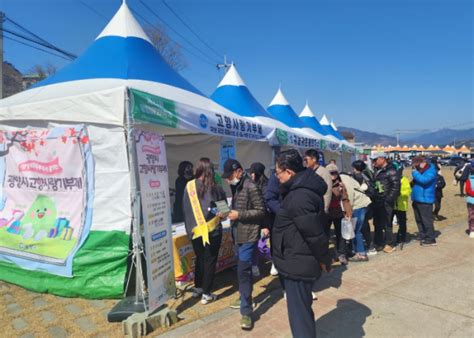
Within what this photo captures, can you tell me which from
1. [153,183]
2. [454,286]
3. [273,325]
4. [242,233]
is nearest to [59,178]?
[153,183]

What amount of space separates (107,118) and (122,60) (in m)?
1.88

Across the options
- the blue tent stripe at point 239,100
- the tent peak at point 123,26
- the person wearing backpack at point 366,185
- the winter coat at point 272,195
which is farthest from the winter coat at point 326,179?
the blue tent stripe at point 239,100

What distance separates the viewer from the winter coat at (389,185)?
6289 mm

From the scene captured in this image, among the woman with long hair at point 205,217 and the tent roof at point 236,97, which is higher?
the tent roof at point 236,97

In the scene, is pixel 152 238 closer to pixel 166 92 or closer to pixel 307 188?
pixel 307 188

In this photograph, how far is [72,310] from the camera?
4.02 metres

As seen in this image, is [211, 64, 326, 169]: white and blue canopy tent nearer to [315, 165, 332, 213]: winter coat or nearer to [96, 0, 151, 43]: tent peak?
[315, 165, 332, 213]: winter coat

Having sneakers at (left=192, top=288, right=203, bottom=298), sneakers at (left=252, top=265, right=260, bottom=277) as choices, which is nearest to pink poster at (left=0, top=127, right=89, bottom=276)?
sneakers at (left=192, top=288, right=203, bottom=298)

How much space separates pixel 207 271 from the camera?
4102 millimetres

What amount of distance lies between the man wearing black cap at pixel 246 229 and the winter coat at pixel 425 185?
14.3ft

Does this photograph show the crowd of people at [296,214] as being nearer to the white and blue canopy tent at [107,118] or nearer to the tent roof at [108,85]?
the white and blue canopy tent at [107,118]

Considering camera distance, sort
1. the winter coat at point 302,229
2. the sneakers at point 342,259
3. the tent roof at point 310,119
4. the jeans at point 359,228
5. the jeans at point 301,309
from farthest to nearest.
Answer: the tent roof at point 310,119 < the jeans at point 359,228 < the sneakers at point 342,259 < the jeans at point 301,309 < the winter coat at point 302,229

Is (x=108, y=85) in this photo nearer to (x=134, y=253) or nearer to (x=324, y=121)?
(x=134, y=253)

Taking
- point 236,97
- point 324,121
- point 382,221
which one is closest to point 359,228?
point 382,221
